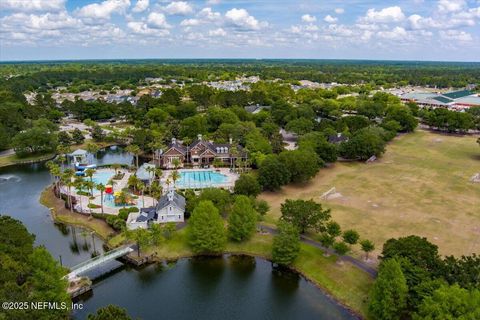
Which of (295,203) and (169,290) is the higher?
(295,203)

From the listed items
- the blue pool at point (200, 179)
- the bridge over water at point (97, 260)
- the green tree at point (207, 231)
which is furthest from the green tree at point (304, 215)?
the blue pool at point (200, 179)

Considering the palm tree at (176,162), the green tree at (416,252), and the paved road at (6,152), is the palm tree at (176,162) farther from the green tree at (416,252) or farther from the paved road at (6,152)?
the green tree at (416,252)

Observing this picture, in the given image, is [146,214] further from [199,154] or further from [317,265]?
[199,154]

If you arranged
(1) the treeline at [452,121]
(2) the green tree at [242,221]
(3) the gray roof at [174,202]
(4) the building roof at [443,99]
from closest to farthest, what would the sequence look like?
(2) the green tree at [242,221], (3) the gray roof at [174,202], (1) the treeline at [452,121], (4) the building roof at [443,99]

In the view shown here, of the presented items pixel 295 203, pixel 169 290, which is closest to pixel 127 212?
pixel 169 290

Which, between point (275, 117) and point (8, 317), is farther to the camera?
point (275, 117)

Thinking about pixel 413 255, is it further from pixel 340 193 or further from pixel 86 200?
pixel 86 200
